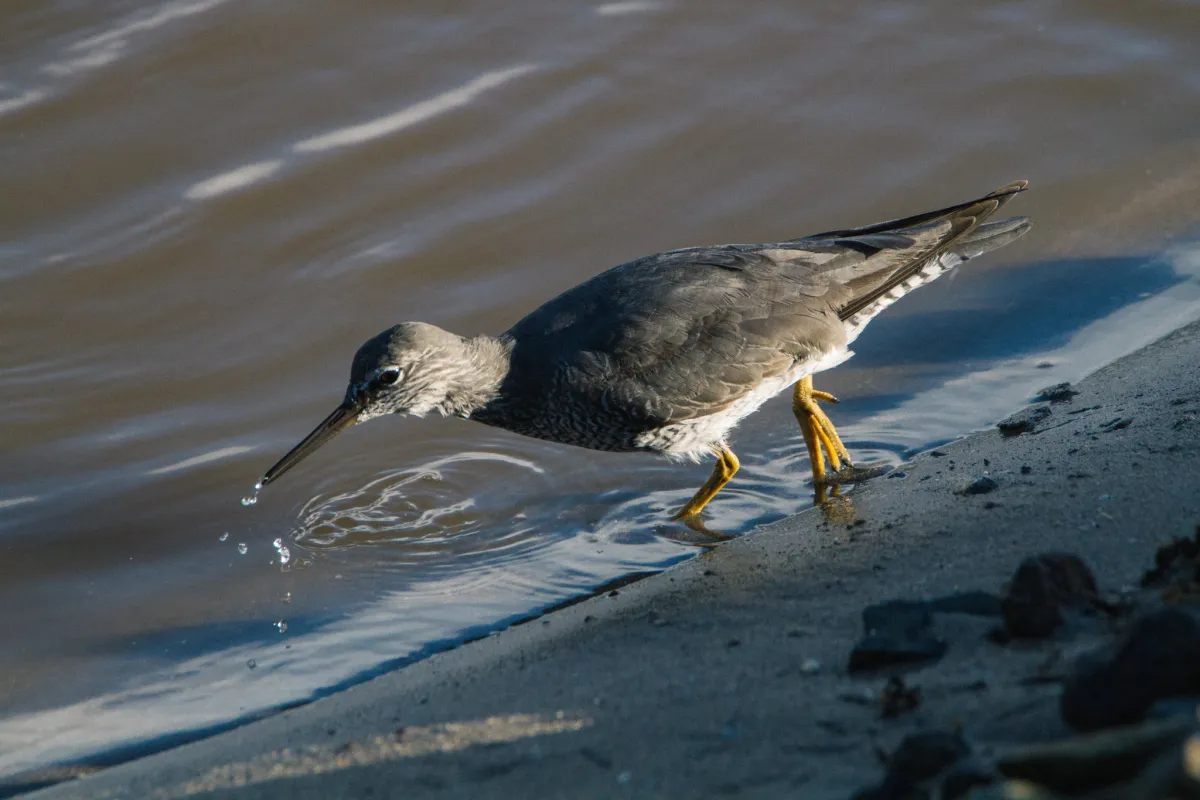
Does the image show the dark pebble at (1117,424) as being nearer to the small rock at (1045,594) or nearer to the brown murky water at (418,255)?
the brown murky water at (418,255)

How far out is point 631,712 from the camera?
364 cm

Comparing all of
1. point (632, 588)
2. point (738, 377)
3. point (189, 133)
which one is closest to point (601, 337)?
point (738, 377)

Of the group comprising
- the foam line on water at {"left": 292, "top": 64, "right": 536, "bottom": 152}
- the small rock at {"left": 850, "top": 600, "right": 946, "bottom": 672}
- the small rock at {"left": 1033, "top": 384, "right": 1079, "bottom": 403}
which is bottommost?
the small rock at {"left": 850, "top": 600, "right": 946, "bottom": 672}

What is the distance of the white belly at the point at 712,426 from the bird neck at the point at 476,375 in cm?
84

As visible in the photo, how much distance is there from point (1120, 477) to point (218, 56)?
7976 millimetres

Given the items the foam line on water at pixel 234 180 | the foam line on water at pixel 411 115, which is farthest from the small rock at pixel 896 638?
the foam line on water at pixel 411 115

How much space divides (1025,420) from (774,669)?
302 cm

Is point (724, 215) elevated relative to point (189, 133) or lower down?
lower down

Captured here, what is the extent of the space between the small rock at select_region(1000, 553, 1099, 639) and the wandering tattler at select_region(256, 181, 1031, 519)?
2854 millimetres

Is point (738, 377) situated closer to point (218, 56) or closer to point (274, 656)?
point (274, 656)

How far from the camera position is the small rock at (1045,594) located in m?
3.37

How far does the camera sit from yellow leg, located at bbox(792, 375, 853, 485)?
21.9ft

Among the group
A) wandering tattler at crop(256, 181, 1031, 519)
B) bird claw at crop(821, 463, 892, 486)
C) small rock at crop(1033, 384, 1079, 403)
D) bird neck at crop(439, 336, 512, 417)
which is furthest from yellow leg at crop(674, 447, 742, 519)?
small rock at crop(1033, 384, 1079, 403)

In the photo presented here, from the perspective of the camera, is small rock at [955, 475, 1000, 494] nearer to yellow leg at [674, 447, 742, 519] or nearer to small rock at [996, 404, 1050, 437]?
small rock at [996, 404, 1050, 437]
